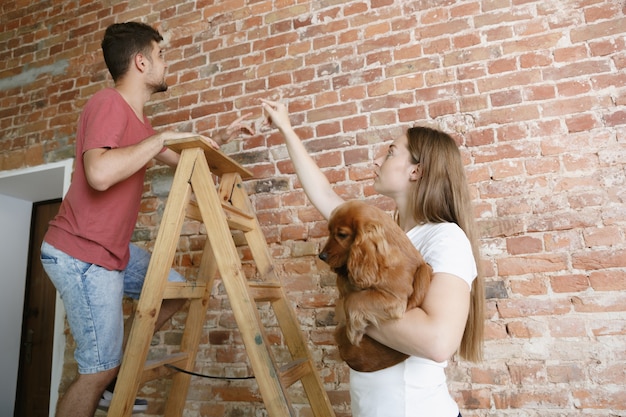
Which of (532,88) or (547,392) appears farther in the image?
(532,88)

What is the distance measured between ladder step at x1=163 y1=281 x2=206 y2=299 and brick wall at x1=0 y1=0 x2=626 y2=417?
546 millimetres

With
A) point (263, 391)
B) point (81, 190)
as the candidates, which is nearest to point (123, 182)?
point (81, 190)

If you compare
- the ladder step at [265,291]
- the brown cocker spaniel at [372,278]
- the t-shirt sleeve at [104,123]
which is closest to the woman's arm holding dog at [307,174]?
the ladder step at [265,291]

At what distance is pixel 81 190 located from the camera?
5.16 feet

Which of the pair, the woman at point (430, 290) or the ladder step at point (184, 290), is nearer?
the woman at point (430, 290)

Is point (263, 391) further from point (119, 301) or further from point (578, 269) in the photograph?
point (578, 269)

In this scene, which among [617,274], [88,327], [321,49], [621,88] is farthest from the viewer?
[321,49]

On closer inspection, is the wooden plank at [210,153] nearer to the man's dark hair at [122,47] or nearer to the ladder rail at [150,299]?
the ladder rail at [150,299]

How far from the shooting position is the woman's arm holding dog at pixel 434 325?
104cm

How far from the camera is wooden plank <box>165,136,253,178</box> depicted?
1451 millimetres

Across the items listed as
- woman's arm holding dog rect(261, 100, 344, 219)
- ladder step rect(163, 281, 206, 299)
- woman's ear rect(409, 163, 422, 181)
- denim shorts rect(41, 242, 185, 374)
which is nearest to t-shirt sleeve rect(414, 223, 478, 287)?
woman's ear rect(409, 163, 422, 181)

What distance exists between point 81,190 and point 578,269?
200 centimetres

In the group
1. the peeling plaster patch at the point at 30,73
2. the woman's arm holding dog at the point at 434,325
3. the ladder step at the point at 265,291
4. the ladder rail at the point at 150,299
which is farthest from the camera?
the peeling plaster patch at the point at 30,73

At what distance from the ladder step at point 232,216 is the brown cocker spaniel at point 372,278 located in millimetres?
502
